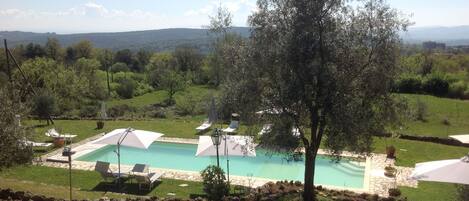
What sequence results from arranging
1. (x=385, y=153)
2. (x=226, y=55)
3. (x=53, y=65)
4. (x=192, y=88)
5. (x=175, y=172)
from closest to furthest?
(x=226, y=55) < (x=175, y=172) < (x=385, y=153) < (x=53, y=65) < (x=192, y=88)

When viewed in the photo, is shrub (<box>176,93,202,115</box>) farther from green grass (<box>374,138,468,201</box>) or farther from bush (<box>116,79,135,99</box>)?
green grass (<box>374,138,468,201</box>)

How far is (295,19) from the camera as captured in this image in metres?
11.7

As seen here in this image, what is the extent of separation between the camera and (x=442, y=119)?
30344mm

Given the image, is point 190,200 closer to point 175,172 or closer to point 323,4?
point 175,172

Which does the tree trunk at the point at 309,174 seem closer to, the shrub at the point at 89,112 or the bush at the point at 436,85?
the shrub at the point at 89,112

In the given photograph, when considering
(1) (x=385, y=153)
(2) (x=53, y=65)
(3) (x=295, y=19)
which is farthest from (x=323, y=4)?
(2) (x=53, y=65)

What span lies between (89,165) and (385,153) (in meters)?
13.8

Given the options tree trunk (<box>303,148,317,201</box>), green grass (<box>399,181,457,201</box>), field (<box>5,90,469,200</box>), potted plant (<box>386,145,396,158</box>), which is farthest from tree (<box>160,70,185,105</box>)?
tree trunk (<box>303,148,317,201</box>)

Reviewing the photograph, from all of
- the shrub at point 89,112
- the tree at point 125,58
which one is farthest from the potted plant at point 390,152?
the tree at point 125,58

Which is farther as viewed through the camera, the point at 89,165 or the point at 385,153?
the point at 385,153

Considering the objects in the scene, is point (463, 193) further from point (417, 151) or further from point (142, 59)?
point (142, 59)

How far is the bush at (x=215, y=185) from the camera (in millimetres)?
14562

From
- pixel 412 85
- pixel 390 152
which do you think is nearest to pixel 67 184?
pixel 390 152

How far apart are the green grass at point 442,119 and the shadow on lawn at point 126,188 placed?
1275 cm
